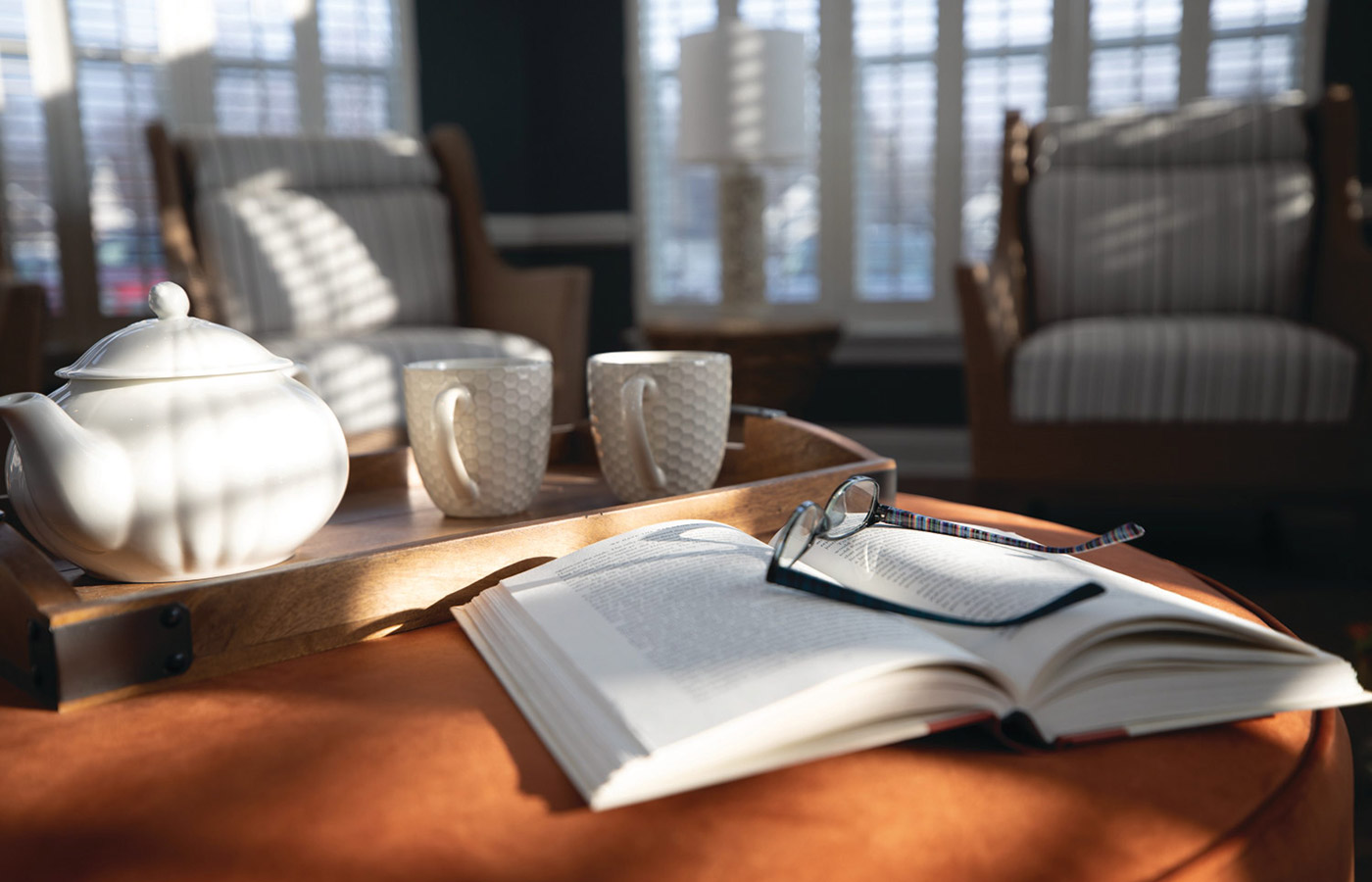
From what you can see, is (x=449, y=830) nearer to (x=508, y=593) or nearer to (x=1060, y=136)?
(x=508, y=593)

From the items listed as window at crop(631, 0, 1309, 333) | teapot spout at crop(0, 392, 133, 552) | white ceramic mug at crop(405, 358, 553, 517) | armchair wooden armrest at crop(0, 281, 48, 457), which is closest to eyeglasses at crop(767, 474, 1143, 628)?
white ceramic mug at crop(405, 358, 553, 517)

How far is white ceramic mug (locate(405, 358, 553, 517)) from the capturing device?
2.52 feet

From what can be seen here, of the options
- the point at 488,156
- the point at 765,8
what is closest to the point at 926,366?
the point at 765,8

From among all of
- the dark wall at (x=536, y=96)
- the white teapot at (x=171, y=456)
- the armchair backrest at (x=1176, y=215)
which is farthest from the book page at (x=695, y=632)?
the dark wall at (x=536, y=96)

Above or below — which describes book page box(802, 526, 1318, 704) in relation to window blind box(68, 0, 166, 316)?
below

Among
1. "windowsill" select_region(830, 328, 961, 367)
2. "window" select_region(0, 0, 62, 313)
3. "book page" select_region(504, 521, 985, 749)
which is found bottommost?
"windowsill" select_region(830, 328, 961, 367)

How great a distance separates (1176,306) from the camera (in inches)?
95.0

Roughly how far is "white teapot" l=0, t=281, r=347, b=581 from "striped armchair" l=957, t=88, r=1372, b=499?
67.5 inches

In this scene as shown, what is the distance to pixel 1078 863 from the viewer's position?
15.0 inches

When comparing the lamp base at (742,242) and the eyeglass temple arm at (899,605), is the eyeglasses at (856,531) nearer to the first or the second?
the eyeglass temple arm at (899,605)

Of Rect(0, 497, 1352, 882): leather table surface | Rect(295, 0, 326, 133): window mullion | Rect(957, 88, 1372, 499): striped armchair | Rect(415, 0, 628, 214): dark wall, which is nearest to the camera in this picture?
Rect(0, 497, 1352, 882): leather table surface

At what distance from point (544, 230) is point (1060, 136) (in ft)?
6.48

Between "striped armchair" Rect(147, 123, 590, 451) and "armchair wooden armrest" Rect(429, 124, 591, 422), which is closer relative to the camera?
"striped armchair" Rect(147, 123, 590, 451)

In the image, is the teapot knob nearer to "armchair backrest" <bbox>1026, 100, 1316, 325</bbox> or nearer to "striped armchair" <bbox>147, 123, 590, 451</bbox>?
"striped armchair" <bbox>147, 123, 590, 451</bbox>
